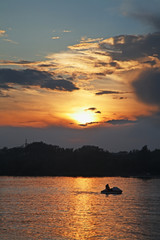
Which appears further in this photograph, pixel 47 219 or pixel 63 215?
pixel 63 215

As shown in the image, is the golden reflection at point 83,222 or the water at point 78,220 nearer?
the water at point 78,220

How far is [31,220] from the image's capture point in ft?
193

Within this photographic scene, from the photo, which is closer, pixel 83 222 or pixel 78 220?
pixel 83 222

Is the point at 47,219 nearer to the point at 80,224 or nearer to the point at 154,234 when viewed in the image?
the point at 80,224

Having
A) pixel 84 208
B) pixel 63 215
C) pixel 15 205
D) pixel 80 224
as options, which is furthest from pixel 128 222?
pixel 15 205

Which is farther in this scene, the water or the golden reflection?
the golden reflection

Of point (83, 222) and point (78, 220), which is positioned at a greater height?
point (78, 220)

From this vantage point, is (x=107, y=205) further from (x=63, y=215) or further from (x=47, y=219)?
(x=47, y=219)

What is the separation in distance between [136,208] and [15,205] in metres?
27.1

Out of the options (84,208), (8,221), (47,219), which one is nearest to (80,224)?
(47,219)

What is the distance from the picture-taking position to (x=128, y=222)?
5794 centimetres

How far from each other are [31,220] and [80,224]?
29.3 ft

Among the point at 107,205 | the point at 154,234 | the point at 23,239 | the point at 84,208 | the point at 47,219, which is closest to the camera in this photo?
the point at 23,239

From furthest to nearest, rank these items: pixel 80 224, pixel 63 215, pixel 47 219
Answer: pixel 63 215, pixel 47 219, pixel 80 224
